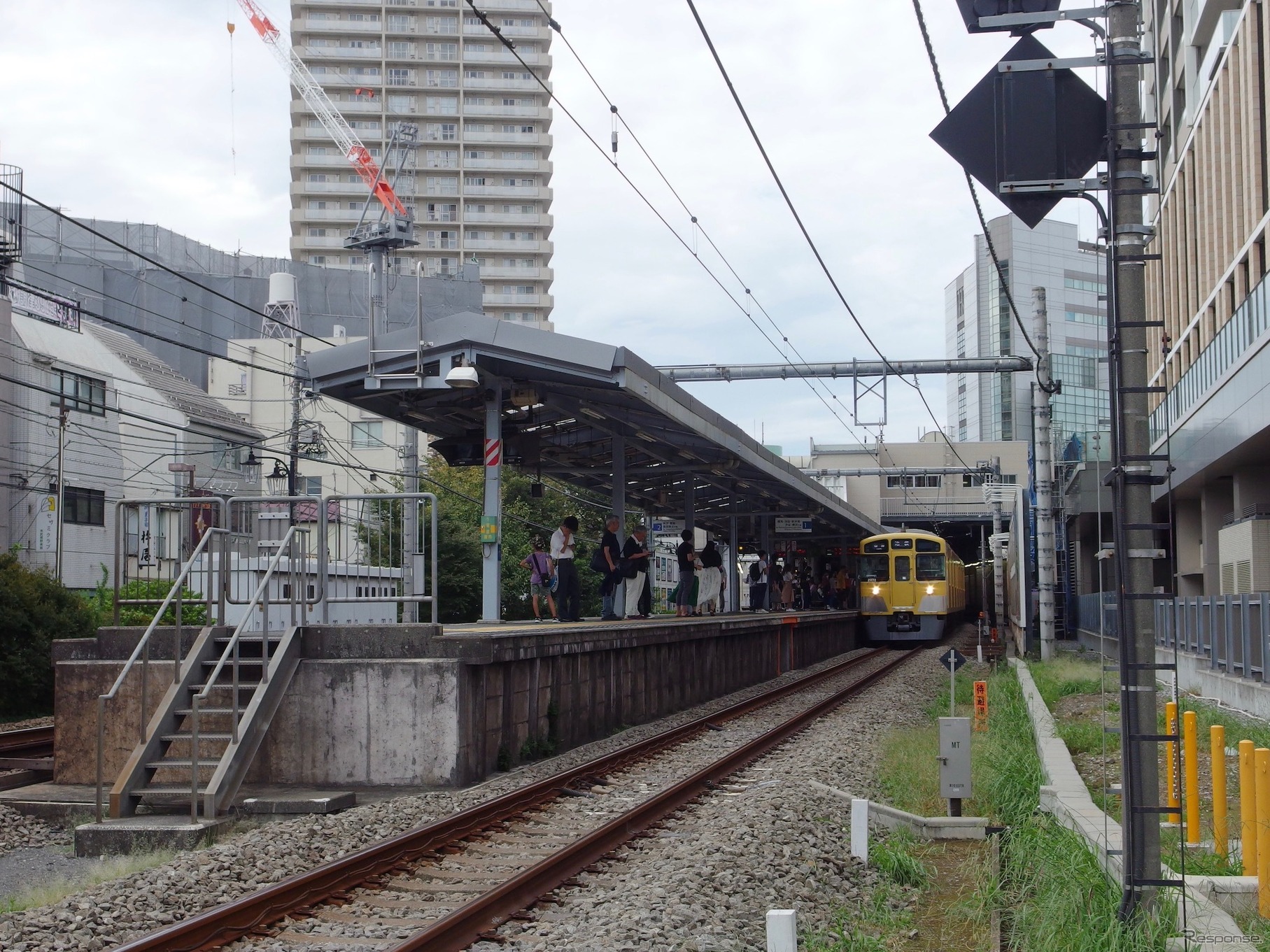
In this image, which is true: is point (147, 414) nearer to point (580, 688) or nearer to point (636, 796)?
point (580, 688)

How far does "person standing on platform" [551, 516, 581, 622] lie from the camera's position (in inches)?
669

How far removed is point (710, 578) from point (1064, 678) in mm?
7435

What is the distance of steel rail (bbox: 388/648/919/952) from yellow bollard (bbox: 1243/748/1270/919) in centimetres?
356

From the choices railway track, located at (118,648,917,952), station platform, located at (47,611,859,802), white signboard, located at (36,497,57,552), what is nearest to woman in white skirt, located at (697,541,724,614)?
railway track, located at (118,648,917,952)

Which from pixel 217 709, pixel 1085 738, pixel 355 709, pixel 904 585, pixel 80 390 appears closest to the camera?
pixel 217 709

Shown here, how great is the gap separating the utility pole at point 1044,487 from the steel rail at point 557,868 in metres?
12.9

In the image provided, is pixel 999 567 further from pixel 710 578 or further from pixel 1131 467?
pixel 1131 467

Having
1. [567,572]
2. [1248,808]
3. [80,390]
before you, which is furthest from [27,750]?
[80,390]

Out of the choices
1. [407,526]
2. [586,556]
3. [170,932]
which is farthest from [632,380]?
[586,556]

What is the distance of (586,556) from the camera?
54781mm

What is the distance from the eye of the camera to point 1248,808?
655 cm

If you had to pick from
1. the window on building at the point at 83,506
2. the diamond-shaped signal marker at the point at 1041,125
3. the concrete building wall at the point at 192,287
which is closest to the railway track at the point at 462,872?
the diamond-shaped signal marker at the point at 1041,125

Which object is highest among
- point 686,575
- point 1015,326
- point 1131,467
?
point 1015,326

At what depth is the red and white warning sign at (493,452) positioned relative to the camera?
16.4 m
